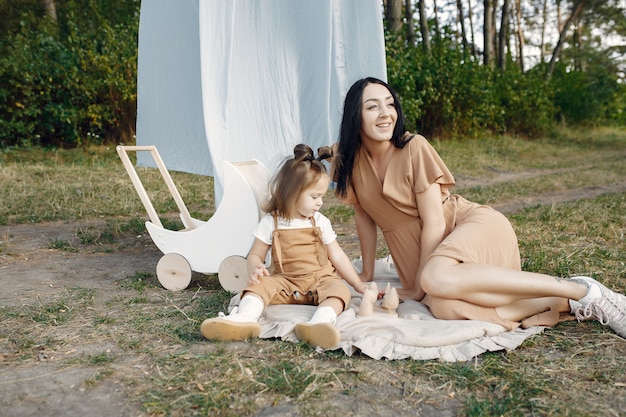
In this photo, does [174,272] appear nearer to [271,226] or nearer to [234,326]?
[271,226]

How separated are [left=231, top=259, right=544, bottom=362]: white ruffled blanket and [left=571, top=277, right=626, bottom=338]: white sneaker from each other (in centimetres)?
23

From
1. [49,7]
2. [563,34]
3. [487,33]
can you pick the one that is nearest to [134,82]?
[49,7]

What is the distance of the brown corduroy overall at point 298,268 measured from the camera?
3.09 meters

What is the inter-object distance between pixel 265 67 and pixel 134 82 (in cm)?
599

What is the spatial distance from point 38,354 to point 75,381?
1.25 ft

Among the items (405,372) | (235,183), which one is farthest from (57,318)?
(405,372)

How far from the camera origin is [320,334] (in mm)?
2594

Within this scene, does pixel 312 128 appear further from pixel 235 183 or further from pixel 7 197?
pixel 7 197

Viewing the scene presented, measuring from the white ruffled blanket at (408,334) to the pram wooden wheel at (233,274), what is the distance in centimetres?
47

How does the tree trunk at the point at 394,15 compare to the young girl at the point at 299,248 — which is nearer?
the young girl at the point at 299,248

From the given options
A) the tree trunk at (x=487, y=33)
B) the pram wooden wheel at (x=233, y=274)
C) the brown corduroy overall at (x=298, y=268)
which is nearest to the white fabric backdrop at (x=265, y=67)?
the pram wooden wheel at (x=233, y=274)

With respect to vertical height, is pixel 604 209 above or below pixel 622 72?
below

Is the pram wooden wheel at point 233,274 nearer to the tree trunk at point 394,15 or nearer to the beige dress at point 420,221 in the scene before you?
the beige dress at point 420,221

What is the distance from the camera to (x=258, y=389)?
220cm
